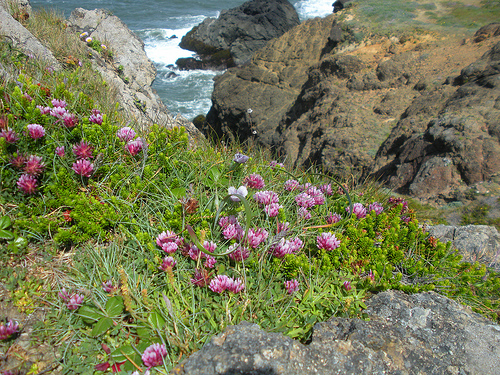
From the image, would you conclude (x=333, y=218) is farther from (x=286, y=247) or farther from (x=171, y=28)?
(x=171, y=28)

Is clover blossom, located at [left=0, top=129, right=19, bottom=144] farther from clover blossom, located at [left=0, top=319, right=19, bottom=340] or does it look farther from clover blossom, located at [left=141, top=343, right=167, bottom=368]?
clover blossom, located at [left=141, top=343, right=167, bottom=368]

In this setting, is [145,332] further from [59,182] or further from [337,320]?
[59,182]

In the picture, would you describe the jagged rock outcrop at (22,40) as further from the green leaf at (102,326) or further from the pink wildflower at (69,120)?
the green leaf at (102,326)

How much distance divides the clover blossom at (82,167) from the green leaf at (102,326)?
1.30 metres

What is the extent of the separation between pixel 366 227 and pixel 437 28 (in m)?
10.2

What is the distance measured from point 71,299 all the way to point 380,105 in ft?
26.4

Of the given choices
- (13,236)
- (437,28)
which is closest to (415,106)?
(437,28)

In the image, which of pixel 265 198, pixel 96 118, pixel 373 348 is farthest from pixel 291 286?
pixel 96 118

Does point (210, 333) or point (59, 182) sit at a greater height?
point (59, 182)

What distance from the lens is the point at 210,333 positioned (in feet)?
6.43

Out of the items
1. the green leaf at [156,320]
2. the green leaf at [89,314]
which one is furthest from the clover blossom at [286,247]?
the green leaf at [89,314]

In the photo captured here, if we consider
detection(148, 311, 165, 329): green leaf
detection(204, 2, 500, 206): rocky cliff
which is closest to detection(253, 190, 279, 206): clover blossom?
detection(148, 311, 165, 329): green leaf

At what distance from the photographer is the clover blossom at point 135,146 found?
289 centimetres

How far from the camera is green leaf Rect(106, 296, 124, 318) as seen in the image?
2023 millimetres
